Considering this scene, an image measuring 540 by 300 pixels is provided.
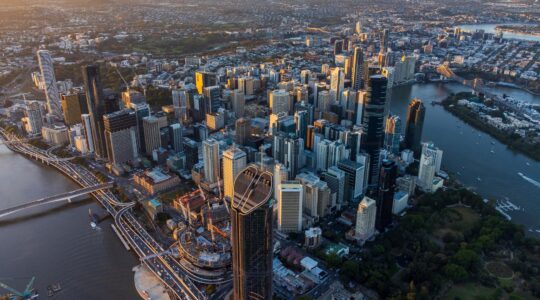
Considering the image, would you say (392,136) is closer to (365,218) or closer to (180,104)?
(365,218)

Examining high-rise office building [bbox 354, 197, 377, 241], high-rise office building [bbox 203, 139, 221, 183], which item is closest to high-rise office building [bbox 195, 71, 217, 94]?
high-rise office building [bbox 203, 139, 221, 183]

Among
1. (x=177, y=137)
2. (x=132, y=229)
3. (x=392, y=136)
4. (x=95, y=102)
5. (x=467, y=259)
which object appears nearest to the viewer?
(x=467, y=259)

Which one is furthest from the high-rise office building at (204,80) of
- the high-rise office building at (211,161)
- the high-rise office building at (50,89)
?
the high-rise office building at (211,161)

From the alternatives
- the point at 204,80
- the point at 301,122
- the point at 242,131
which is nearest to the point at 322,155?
the point at 301,122

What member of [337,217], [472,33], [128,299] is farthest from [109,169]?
[472,33]

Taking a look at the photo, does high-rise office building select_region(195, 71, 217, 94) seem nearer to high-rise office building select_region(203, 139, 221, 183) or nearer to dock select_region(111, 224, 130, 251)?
high-rise office building select_region(203, 139, 221, 183)

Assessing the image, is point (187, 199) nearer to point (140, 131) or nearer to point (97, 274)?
point (97, 274)
